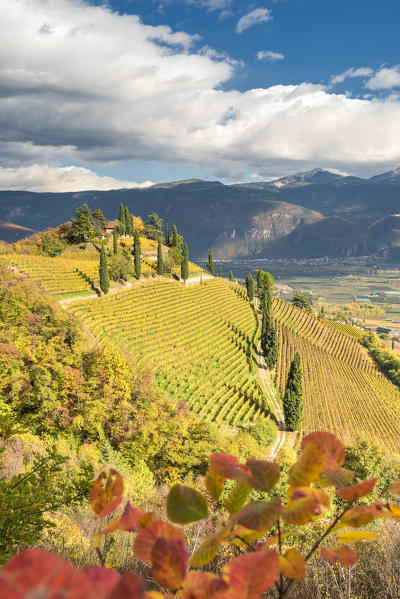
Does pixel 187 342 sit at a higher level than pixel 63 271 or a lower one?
lower

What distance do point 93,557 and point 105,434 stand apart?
769 inches

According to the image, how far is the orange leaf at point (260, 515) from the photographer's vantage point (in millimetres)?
1290

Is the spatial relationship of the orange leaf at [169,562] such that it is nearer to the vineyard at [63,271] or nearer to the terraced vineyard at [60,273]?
the vineyard at [63,271]

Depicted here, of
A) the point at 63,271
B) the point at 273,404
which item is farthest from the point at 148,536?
the point at 63,271

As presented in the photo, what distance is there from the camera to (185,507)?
1.48 meters

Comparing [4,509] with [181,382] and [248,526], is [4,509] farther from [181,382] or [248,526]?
[181,382]

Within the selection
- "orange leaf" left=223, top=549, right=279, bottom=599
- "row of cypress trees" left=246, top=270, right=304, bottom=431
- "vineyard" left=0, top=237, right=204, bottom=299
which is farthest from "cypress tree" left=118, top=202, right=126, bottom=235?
"orange leaf" left=223, top=549, right=279, bottom=599

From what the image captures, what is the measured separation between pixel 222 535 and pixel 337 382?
212 ft

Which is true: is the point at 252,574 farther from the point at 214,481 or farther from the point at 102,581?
the point at 214,481

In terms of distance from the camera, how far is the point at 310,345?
233ft

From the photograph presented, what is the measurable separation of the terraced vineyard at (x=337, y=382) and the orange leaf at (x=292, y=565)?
36.2 metres

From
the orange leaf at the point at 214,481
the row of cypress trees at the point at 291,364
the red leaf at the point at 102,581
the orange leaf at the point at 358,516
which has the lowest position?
the row of cypress trees at the point at 291,364

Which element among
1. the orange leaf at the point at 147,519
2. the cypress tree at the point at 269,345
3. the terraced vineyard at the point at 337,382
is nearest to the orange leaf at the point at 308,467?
the orange leaf at the point at 147,519

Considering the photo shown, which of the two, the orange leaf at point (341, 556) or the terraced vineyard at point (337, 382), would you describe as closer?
the orange leaf at point (341, 556)
